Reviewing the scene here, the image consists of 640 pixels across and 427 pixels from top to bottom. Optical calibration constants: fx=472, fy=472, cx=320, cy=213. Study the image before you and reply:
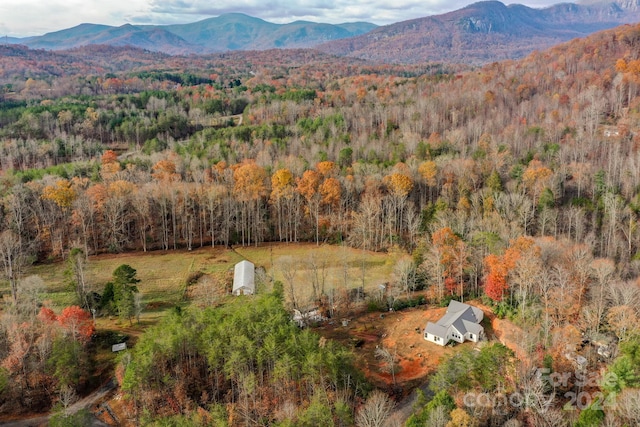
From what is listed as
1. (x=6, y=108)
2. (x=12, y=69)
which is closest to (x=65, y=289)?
(x=6, y=108)

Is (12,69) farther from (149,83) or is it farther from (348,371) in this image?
(348,371)

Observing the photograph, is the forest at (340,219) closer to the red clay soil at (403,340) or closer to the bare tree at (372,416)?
the bare tree at (372,416)

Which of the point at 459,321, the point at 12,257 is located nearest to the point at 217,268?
the point at 12,257

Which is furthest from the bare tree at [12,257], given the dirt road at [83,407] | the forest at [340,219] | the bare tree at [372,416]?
the bare tree at [372,416]

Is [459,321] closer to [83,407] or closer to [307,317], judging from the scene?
[307,317]

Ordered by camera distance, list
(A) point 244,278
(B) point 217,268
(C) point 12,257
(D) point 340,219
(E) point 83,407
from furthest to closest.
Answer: (D) point 340,219, (B) point 217,268, (C) point 12,257, (A) point 244,278, (E) point 83,407

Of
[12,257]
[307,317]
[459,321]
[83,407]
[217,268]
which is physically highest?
[12,257]

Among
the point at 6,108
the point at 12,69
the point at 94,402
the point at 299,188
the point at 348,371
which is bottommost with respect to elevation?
the point at 94,402

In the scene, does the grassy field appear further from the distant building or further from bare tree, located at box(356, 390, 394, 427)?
bare tree, located at box(356, 390, 394, 427)
